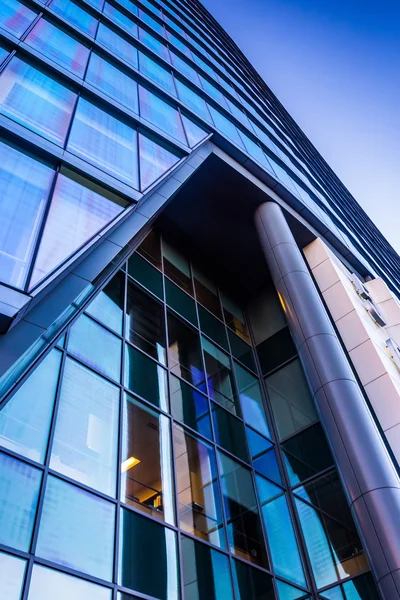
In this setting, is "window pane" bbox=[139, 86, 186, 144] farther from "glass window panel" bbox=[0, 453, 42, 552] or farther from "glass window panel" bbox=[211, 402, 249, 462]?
"glass window panel" bbox=[0, 453, 42, 552]

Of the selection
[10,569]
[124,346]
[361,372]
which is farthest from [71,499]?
[361,372]

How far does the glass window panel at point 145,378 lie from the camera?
10.9m

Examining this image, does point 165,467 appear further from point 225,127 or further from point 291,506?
point 225,127

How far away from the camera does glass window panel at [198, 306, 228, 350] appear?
51.8 ft

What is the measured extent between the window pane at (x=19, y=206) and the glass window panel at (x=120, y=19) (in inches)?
543

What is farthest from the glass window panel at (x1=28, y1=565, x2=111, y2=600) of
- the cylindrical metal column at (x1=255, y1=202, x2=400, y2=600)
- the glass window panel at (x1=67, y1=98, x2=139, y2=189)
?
the glass window panel at (x1=67, y1=98, x2=139, y2=189)

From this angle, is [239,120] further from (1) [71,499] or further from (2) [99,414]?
(1) [71,499]

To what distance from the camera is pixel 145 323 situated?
13117 mm

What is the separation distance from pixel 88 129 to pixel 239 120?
42.5 ft

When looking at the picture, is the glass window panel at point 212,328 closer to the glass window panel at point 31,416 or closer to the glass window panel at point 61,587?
the glass window panel at point 31,416

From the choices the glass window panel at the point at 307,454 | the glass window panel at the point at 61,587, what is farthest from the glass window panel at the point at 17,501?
the glass window panel at the point at 307,454

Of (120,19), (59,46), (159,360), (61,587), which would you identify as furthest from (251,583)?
(120,19)

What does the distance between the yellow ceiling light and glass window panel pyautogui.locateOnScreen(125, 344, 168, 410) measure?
1784mm

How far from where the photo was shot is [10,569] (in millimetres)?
5863
